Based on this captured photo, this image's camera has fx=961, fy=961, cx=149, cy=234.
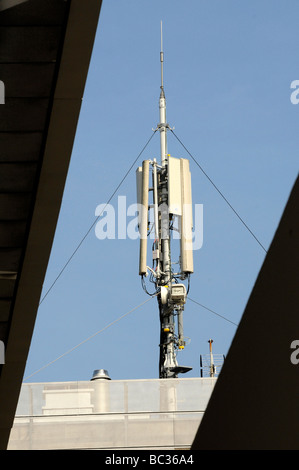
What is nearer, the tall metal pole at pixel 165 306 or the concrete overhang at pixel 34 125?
the concrete overhang at pixel 34 125

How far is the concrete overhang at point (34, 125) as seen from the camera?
6051mm

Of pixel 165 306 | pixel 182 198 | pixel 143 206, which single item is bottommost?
pixel 165 306

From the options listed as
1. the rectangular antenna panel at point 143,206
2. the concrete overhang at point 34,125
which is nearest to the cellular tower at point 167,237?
the rectangular antenna panel at point 143,206

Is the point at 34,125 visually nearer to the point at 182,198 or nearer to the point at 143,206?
the point at 143,206

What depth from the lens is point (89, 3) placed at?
19.1 feet

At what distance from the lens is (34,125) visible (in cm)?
669

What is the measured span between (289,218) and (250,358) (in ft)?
2.74

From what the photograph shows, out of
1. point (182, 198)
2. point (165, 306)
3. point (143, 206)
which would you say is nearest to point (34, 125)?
point (143, 206)

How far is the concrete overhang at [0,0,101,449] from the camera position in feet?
19.9

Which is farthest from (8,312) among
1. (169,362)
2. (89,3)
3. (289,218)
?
(169,362)

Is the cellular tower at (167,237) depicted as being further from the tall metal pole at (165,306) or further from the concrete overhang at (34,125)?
the concrete overhang at (34,125)

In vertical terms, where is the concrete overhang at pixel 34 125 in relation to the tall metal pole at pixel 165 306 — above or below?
below

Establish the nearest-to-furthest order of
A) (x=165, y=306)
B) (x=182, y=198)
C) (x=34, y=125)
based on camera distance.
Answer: (x=34, y=125)
(x=182, y=198)
(x=165, y=306)
